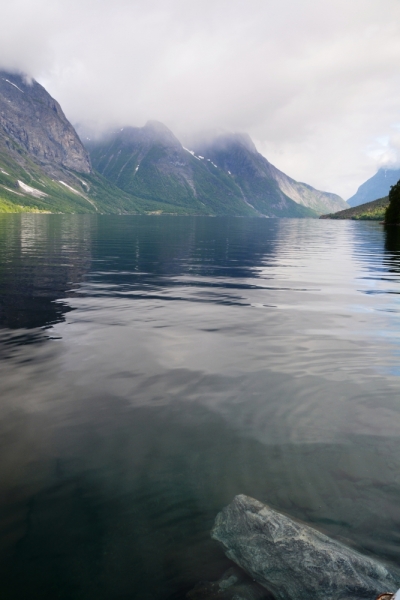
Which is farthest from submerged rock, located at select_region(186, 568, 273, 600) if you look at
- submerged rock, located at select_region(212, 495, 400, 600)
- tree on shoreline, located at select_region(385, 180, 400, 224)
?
tree on shoreline, located at select_region(385, 180, 400, 224)

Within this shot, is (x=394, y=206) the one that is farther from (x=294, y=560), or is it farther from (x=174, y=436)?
(x=294, y=560)

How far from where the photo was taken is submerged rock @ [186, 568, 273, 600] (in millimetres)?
6434

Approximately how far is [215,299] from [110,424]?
18636mm

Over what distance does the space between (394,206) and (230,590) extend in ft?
552

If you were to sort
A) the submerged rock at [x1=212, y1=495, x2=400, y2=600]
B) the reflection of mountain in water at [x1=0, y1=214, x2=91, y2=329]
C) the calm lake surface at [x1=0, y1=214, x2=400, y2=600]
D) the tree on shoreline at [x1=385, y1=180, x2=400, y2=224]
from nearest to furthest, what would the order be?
the submerged rock at [x1=212, y1=495, x2=400, y2=600] < the calm lake surface at [x1=0, y1=214, x2=400, y2=600] < the reflection of mountain in water at [x1=0, y1=214, x2=91, y2=329] < the tree on shoreline at [x1=385, y1=180, x2=400, y2=224]

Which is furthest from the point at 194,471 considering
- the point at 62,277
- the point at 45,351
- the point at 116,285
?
the point at 62,277

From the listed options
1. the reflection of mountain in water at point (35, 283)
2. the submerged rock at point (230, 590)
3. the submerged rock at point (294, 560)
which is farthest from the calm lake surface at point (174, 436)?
the submerged rock at point (294, 560)

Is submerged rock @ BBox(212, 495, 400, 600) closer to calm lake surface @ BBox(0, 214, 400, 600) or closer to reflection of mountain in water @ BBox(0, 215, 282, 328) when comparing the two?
calm lake surface @ BBox(0, 214, 400, 600)

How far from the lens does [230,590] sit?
654 cm

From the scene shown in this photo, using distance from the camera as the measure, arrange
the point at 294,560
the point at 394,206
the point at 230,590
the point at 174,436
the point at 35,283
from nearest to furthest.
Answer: the point at 230,590 < the point at 294,560 < the point at 174,436 < the point at 35,283 < the point at 394,206

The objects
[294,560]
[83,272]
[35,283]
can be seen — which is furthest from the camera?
[83,272]

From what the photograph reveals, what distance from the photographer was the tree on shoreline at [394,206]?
478 ft

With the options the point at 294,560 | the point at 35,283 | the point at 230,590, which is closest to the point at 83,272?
the point at 35,283

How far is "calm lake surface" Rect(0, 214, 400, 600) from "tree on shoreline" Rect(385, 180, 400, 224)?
142 meters
